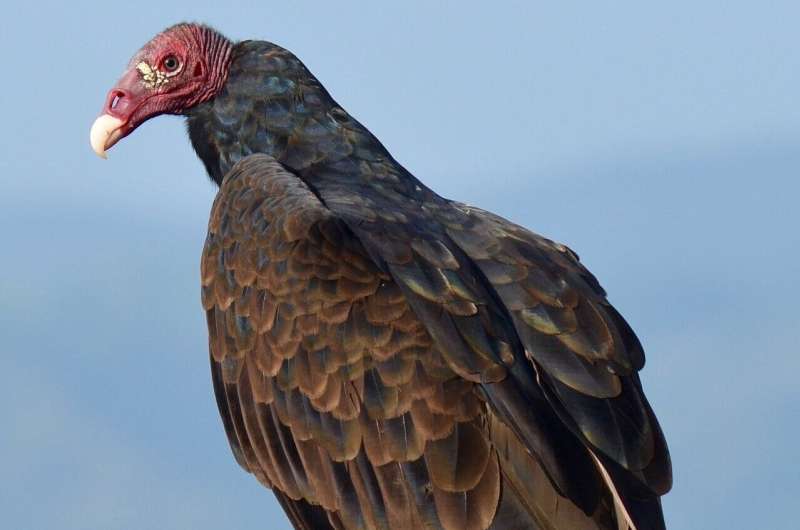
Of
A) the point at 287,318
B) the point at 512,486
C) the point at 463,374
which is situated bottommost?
the point at 512,486

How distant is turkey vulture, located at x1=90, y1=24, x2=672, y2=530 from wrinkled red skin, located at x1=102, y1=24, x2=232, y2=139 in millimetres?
780

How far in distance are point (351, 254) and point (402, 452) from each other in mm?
924

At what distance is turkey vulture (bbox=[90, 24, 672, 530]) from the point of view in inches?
255

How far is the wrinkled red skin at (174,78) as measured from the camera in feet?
29.1

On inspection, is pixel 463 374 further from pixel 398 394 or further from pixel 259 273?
pixel 259 273

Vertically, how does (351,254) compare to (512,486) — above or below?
above

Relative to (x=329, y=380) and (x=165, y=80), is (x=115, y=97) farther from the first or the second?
(x=329, y=380)

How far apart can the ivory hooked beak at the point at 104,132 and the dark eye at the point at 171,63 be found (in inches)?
16.7

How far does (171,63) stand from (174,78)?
111 millimetres

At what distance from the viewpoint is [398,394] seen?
674cm

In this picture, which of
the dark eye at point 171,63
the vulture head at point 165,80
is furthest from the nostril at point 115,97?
the dark eye at point 171,63

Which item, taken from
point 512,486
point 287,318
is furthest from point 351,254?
point 512,486

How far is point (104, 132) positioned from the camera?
8.76 metres

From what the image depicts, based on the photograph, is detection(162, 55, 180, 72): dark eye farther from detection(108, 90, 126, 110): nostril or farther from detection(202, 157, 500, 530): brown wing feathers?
detection(202, 157, 500, 530): brown wing feathers
